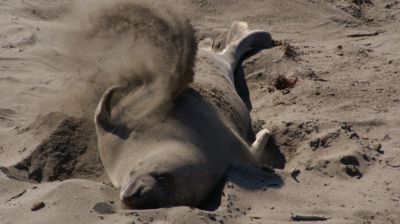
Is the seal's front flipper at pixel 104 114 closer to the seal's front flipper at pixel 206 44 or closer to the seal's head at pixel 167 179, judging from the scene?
the seal's head at pixel 167 179

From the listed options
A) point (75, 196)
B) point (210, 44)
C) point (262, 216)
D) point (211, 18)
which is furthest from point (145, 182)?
point (211, 18)

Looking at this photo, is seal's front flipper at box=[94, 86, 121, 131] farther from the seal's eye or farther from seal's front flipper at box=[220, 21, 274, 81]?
seal's front flipper at box=[220, 21, 274, 81]

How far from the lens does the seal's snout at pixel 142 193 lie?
173 inches

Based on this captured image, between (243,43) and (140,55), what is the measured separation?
215cm

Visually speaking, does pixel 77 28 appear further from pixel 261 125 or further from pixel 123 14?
pixel 261 125

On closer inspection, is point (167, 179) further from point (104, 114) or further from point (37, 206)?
point (104, 114)

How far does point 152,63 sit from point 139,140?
72 cm

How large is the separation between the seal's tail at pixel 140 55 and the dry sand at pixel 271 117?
295mm

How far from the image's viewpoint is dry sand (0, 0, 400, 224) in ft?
14.6

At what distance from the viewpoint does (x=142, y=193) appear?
4.41 m

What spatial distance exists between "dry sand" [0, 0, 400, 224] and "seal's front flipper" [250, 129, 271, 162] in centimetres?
14

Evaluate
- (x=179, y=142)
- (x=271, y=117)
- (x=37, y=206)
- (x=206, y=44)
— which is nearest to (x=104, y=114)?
(x=179, y=142)

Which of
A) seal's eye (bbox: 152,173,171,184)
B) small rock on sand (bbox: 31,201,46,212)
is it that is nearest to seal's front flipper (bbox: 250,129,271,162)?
seal's eye (bbox: 152,173,171,184)

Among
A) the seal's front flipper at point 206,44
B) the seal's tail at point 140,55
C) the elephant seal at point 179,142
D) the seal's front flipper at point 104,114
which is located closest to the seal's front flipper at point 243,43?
the seal's front flipper at point 206,44
